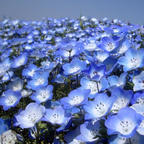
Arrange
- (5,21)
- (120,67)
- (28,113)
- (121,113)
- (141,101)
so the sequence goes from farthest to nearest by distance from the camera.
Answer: (5,21) < (120,67) < (28,113) < (141,101) < (121,113)

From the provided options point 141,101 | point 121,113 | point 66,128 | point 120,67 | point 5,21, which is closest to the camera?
point 121,113

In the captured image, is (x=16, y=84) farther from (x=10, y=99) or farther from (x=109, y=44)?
(x=109, y=44)

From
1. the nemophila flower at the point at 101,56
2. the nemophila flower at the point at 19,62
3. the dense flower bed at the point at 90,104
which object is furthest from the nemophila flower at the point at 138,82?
the nemophila flower at the point at 19,62

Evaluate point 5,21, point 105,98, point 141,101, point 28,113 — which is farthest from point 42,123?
point 5,21

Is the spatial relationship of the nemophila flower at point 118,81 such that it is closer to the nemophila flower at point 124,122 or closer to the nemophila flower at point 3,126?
the nemophila flower at point 124,122

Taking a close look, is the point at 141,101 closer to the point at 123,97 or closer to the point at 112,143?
the point at 123,97
